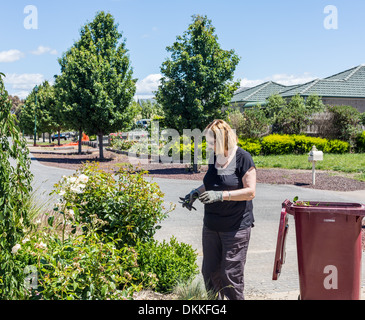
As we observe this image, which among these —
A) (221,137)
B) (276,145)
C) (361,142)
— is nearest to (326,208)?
(221,137)

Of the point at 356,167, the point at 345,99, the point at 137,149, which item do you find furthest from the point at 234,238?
the point at 345,99

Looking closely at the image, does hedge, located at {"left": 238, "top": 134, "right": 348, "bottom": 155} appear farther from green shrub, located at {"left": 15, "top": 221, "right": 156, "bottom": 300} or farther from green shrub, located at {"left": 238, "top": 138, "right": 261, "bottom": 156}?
green shrub, located at {"left": 15, "top": 221, "right": 156, "bottom": 300}

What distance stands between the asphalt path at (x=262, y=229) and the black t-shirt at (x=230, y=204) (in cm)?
61

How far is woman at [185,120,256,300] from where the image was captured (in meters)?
3.75

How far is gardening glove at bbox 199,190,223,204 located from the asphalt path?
850 mm

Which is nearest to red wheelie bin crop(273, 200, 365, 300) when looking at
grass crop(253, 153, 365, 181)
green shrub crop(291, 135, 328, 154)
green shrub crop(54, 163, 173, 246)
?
green shrub crop(54, 163, 173, 246)

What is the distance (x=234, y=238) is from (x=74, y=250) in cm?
135

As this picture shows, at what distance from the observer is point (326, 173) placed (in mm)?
16578

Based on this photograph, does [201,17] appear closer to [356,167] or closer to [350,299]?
[356,167]

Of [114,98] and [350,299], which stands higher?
[114,98]

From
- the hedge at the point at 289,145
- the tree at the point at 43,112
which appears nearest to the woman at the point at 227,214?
the hedge at the point at 289,145

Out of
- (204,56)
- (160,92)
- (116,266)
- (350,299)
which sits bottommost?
(350,299)

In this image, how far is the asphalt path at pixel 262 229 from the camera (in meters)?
5.08
